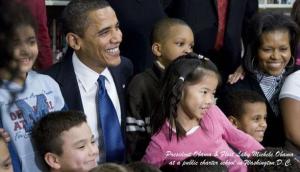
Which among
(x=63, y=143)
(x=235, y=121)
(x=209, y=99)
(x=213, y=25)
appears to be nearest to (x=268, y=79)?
(x=235, y=121)

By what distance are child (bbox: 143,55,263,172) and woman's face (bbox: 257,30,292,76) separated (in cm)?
39

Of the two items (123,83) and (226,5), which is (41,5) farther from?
(226,5)

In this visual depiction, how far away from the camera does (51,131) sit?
4.41 ft

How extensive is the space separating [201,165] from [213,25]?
2.81 ft

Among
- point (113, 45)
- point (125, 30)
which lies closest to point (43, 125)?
point (113, 45)

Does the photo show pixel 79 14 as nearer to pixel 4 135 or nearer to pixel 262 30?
pixel 4 135

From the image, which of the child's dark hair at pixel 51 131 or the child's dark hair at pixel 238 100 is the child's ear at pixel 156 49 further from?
the child's dark hair at pixel 51 131

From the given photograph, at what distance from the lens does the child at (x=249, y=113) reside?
1747 mm

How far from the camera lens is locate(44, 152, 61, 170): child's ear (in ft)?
4.42

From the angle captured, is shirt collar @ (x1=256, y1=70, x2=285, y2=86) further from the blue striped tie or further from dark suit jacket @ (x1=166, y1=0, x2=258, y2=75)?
the blue striped tie

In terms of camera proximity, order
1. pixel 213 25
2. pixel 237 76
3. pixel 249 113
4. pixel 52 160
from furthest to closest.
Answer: pixel 213 25
pixel 237 76
pixel 249 113
pixel 52 160

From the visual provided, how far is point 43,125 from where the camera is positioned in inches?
52.5

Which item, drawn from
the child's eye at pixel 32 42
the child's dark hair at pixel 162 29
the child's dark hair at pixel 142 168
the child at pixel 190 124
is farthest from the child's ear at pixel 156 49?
the child's eye at pixel 32 42

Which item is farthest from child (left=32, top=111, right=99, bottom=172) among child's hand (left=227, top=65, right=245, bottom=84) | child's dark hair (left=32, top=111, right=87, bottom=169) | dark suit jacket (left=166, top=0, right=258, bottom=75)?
dark suit jacket (left=166, top=0, right=258, bottom=75)
